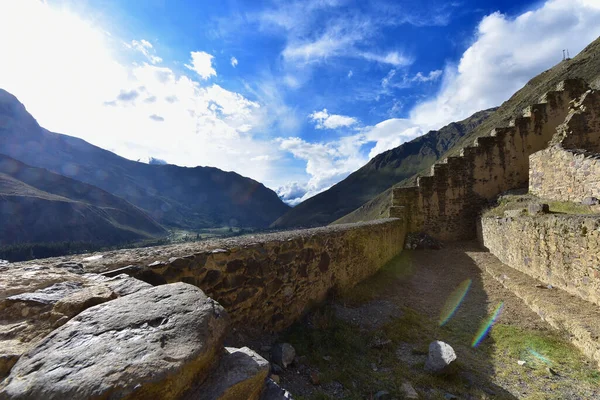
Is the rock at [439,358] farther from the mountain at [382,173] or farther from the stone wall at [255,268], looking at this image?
the mountain at [382,173]

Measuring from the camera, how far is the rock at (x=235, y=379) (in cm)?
184

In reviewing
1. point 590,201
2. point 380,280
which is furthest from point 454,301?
point 590,201

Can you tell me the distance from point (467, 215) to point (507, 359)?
38.6ft

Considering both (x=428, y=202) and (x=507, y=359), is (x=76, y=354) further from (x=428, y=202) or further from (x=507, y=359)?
(x=428, y=202)

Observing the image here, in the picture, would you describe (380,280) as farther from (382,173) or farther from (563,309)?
(382,173)

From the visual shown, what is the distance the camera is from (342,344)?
15.7 feet

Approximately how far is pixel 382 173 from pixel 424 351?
12216cm

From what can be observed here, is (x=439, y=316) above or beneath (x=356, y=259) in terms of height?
beneath

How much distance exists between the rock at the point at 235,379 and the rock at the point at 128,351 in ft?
0.28

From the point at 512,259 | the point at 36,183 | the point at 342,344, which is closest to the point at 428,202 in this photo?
the point at 512,259

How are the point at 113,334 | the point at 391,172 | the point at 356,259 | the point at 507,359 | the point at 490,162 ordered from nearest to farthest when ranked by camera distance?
the point at 113,334 < the point at 507,359 < the point at 356,259 < the point at 490,162 < the point at 391,172

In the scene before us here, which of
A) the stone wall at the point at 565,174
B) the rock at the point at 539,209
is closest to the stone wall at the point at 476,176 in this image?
the stone wall at the point at 565,174

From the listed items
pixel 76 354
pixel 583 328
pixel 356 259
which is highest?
pixel 76 354

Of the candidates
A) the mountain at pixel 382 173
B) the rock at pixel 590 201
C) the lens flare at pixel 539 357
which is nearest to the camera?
the lens flare at pixel 539 357
